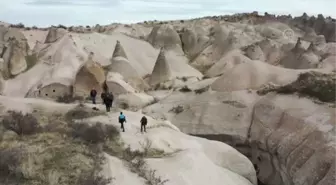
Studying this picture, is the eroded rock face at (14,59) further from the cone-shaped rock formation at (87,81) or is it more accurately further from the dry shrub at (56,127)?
the dry shrub at (56,127)

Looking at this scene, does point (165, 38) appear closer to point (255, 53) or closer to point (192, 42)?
point (192, 42)

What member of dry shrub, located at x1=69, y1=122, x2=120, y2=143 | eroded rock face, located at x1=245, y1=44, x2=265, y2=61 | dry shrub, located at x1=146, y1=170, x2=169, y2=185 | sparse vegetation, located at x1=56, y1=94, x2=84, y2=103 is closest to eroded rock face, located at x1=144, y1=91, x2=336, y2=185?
sparse vegetation, located at x1=56, y1=94, x2=84, y2=103

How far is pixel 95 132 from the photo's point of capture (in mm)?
14945

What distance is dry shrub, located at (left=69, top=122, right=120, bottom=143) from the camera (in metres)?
14.7

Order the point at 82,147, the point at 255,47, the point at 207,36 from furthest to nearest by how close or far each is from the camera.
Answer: the point at 207,36, the point at 255,47, the point at 82,147

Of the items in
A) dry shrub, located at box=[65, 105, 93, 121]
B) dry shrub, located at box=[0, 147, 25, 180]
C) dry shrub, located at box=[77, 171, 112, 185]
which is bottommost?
dry shrub, located at box=[65, 105, 93, 121]

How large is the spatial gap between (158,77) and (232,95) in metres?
10.4

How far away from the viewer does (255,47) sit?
39969mm

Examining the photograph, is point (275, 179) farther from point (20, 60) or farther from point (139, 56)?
point (139, 56)

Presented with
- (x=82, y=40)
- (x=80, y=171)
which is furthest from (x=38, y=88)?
(x=80, y=171)

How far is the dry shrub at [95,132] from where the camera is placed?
1470 cm

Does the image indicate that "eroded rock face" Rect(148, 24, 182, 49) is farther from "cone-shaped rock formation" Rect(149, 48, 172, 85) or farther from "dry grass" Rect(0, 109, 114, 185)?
"dry grass" Rect(0, 109, 114, 185)

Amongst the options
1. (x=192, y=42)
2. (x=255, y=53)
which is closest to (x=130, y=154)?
(x=255, y=53)

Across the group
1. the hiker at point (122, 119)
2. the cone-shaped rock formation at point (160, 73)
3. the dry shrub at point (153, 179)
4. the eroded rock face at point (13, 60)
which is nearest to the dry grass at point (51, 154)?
the hiker at point (122, 119)
